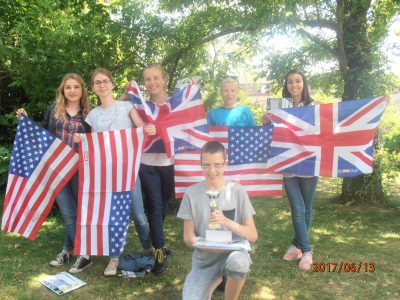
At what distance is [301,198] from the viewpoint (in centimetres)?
417

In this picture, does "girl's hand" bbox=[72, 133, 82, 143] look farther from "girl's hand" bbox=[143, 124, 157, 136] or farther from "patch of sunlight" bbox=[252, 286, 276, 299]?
"patch of sunlight" bbox=[252, 286, 276, 299]

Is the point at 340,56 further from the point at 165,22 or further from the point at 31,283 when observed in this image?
the point at 31,283

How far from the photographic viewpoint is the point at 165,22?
582cm

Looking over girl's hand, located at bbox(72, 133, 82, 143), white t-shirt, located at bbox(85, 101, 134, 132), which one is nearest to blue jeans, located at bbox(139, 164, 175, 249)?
white t-shirt, located at bbox(85, 101, 134, 132)

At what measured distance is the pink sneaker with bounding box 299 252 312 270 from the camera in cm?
408

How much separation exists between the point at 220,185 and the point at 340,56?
409 centimetres

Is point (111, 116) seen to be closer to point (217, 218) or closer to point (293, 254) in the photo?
point (217, 218)

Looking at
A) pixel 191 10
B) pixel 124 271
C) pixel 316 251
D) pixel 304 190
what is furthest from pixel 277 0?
pixel 124 271

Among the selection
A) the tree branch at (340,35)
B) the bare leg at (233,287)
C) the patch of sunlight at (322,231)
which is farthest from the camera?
the tree branch at (340,35)

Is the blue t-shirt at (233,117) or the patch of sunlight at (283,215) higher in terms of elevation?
the blue t-shirt at (233,117)

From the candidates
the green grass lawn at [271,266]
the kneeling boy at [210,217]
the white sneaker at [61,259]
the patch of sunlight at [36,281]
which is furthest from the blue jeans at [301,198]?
the patch of sunlight at [36,281]

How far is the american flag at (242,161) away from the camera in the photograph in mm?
4324

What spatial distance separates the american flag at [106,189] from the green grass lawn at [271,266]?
0.38 m
